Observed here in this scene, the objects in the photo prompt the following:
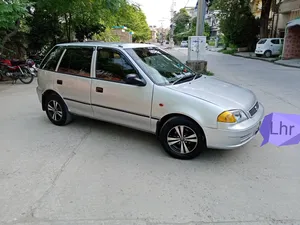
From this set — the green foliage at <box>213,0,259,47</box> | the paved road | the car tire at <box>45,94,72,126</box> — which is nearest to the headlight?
the paved road

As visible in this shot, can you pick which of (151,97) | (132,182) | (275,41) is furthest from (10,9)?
(275,41)

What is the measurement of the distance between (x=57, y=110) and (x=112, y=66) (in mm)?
1656

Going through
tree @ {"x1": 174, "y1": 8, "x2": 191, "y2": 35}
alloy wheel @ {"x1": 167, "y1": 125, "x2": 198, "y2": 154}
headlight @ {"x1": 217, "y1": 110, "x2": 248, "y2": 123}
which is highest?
tree @ {"x1": 174, "y1": 8, "x2": 191, "y2": 35}

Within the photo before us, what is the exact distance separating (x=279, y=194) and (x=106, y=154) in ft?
7.91

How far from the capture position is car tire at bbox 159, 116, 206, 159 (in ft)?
11.4

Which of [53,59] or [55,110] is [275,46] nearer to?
[53,59]

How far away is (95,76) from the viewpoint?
4270 millimetres

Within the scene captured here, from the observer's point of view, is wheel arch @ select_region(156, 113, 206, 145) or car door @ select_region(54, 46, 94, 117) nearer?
wheel arch @ select_region(156, 113, 206, 145)

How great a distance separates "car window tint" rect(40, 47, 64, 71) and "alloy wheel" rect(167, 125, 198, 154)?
2766mm

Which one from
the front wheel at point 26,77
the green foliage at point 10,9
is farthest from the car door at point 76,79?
the front wheel at point 26,77

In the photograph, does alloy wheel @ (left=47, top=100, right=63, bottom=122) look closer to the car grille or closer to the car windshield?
the car windshield

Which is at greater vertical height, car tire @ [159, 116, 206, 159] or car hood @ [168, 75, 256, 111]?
car hood @ [168, 75, 256, 111]

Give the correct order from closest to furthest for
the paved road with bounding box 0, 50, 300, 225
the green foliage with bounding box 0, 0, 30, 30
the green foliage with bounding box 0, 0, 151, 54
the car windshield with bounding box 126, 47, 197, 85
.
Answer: the paved road with bounding box 0, 50, 300, 225 < the car windshield with bounding box 126, 47, 197, 85 < the green foliage with bounding box 0, 0, 30, 30 < the green foliage with bounding box 0, 0, 151, 54

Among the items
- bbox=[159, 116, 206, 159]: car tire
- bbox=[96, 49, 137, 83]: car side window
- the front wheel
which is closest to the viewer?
bbox=[159, 116, 206, 159]: car tire
